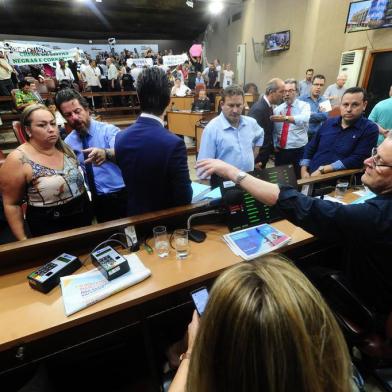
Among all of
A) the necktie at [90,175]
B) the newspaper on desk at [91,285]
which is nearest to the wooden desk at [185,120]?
the necktie at [90,175]

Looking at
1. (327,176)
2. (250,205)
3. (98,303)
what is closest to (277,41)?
(327,176)

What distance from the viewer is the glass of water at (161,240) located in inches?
58.5

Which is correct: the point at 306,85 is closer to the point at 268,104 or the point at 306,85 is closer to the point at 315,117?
the point at 315,117

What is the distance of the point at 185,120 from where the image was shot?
260 inches

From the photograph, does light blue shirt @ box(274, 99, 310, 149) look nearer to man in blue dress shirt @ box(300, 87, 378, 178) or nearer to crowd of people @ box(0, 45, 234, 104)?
man in blue dress shirt @ box(300, 87, 378, 178)

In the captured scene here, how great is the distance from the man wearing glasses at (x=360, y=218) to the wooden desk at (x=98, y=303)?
0.33m

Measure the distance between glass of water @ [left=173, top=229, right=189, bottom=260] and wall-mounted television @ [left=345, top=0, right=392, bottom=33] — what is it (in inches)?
251

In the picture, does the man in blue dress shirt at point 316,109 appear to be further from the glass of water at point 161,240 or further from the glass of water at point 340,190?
the glass of water at point 161,240

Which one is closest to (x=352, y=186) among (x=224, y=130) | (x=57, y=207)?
(x=224, y=130)

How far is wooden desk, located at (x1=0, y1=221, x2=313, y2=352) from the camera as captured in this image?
1.04 m

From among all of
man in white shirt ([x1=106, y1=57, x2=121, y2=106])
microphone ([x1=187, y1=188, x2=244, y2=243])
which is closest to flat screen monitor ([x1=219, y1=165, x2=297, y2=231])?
microphone ([x1=187, y1=188, x2=244, y2=243])

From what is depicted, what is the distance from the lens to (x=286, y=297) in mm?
527

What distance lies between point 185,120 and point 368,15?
14.6ft

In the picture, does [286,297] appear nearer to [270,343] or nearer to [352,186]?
[270,343]
